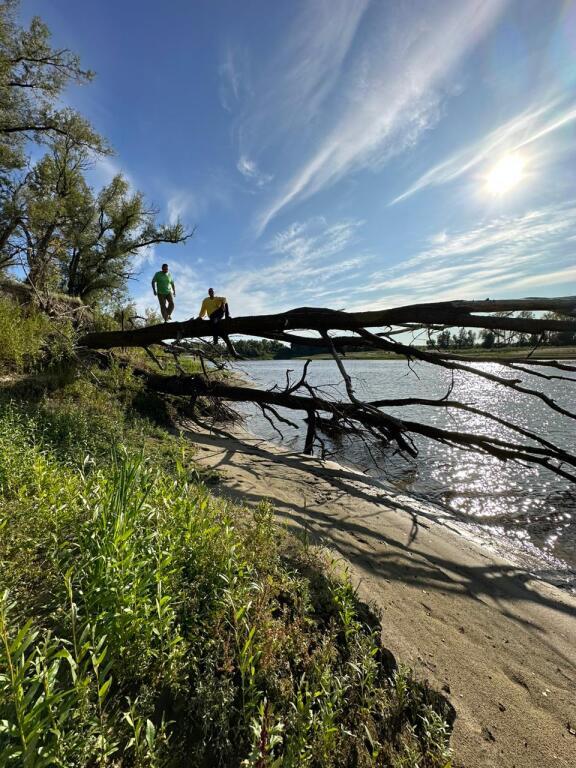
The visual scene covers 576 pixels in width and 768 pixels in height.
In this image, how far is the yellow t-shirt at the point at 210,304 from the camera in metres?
8.48

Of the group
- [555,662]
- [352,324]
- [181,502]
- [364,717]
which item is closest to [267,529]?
[181,502]

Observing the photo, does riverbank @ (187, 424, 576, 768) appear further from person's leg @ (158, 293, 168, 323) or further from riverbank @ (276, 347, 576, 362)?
person's leg @ (158, 293, 168, 323)

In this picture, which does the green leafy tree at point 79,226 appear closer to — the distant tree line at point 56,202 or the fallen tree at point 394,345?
the distant tree line at point 56,202

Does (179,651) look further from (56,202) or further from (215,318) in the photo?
(56,202)

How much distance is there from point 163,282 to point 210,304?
2.98 metres

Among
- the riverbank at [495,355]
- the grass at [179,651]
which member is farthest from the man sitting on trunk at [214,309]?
the grass at [179,651]

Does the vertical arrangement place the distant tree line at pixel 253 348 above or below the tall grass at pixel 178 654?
above

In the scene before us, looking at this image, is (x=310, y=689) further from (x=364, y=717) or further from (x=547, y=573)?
(x=547, y=573)

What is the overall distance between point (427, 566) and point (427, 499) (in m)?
3.24

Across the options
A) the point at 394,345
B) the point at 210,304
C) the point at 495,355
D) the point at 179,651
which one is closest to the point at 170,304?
the point at 210,304

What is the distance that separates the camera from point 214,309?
875cm

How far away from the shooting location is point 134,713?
1.82m

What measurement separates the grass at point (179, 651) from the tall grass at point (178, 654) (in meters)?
0.01

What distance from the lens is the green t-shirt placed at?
10.8 m
